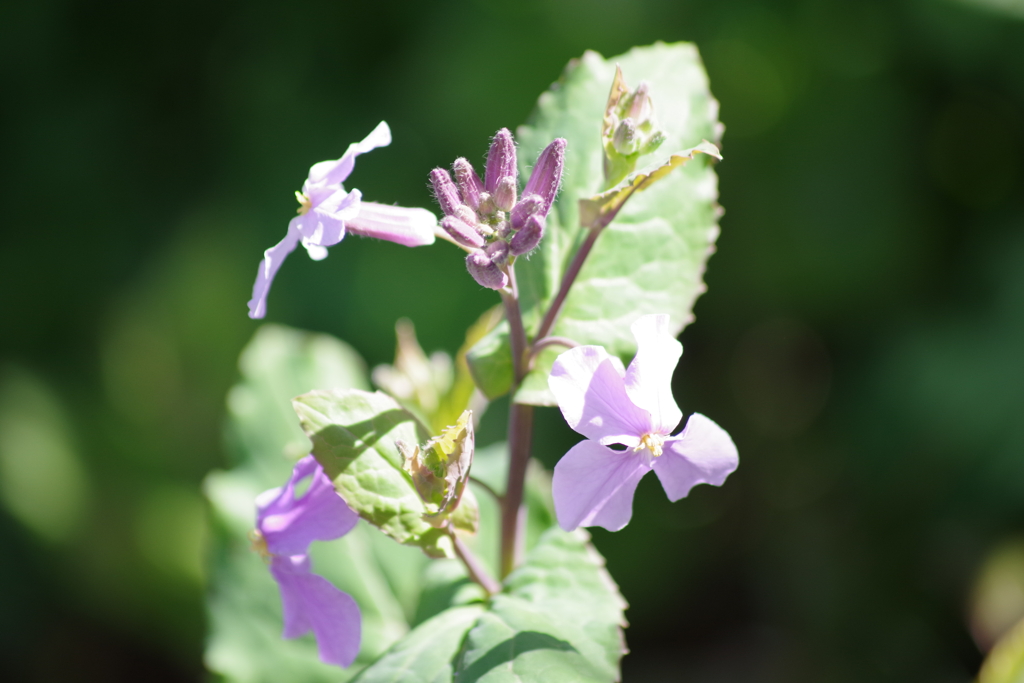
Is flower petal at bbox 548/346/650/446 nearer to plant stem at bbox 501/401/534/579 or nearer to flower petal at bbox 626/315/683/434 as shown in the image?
flower petal at bbox 626/315/683/434

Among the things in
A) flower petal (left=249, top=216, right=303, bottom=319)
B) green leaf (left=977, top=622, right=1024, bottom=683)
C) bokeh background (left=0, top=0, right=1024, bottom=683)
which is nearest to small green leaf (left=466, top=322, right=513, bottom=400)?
flower petal (left=249, top=216, right=303, bottom=319)

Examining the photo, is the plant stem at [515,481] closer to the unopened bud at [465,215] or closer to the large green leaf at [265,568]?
the unopened bud at [465,215]

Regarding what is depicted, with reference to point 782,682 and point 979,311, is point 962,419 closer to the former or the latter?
point 979,311

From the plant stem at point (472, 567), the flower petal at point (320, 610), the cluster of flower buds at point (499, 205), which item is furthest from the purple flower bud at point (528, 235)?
the flower petal at point (320, 610)

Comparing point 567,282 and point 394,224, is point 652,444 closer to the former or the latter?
point 567,282

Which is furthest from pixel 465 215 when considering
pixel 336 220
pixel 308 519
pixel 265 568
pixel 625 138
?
pixel 265 568

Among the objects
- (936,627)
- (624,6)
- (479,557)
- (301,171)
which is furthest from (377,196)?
(936,627)
